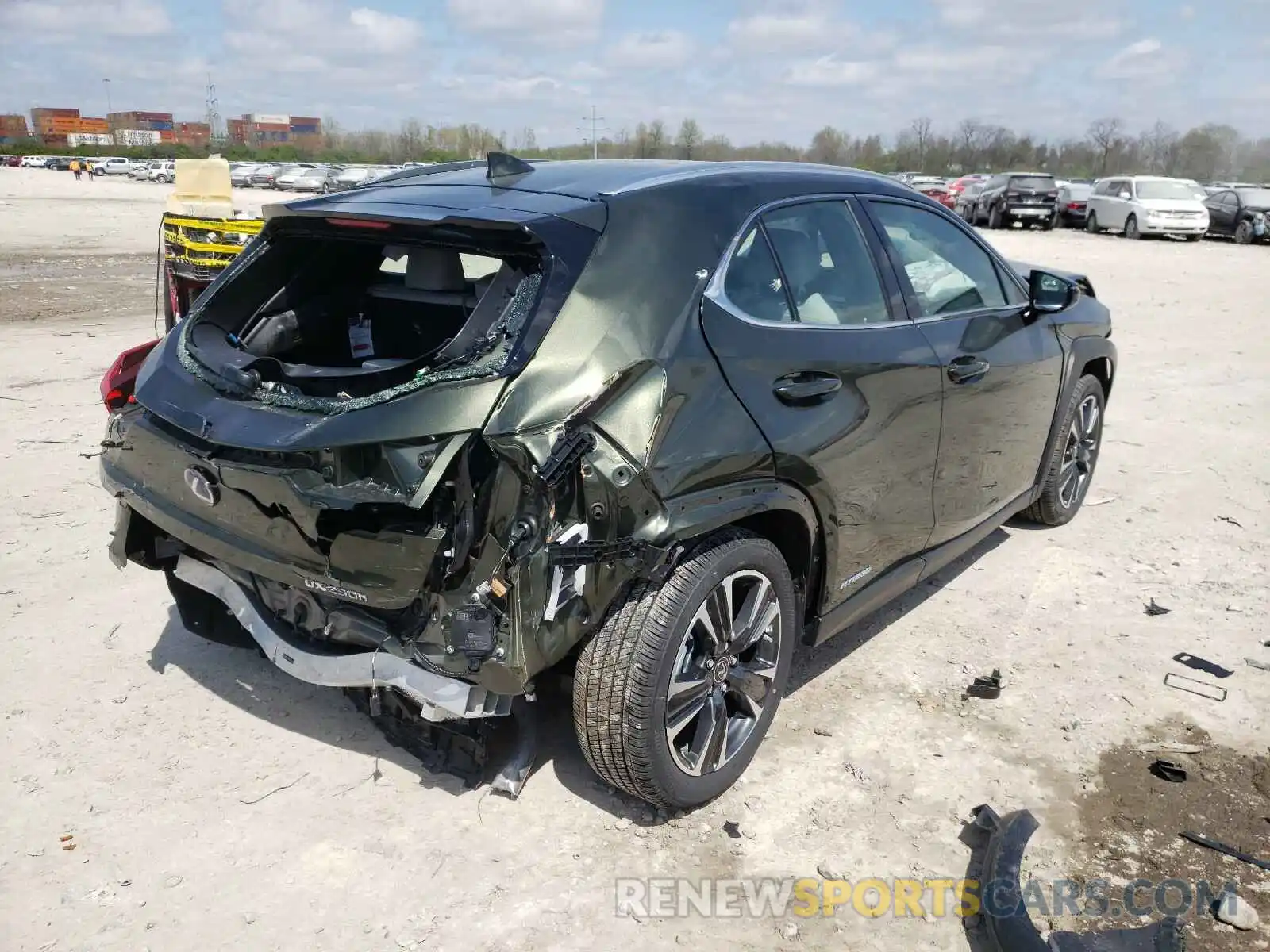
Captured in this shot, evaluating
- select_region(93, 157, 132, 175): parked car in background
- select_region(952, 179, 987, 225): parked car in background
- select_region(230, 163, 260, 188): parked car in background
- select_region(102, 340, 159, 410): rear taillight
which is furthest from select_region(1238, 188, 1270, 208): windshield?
select_region(93, 157, 132, 175): parked car in background

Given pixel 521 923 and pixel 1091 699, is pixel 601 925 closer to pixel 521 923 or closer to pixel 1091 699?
pixel 521 923

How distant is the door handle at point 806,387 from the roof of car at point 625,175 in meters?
0.71

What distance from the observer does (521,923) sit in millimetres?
2625

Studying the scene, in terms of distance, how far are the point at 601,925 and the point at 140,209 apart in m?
37.1

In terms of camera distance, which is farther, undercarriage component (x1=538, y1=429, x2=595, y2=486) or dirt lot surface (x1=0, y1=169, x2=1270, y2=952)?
dirt lot surface (x1=0, y1=169, x2=1270, y2=952)

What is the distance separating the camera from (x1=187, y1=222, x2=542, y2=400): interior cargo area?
299cm

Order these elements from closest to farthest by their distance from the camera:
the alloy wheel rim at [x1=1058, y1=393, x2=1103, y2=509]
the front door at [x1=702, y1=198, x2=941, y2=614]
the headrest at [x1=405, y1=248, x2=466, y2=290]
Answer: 1. the front door at [x1=702, y1=198, x2=941, y2=614]
2. the headrest at [x1=405, y1=248, x2=466, y2=290]
3. the alloy wheel rim at [x1=1058, y1=393, x2=1103, y2=509]

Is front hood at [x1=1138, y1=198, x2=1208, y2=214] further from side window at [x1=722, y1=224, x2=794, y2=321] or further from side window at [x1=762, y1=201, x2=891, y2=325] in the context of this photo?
side window at [x1=722, y1=224, x2=794, y2=321]

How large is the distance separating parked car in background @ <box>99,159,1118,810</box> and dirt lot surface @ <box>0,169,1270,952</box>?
224 mm

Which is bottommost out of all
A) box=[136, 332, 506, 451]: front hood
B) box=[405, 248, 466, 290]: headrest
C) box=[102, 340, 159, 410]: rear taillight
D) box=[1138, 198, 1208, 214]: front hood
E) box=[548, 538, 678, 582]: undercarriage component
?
box=[548, 538, 678, 582]: undercarriage component

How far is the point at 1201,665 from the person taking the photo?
4.08 m

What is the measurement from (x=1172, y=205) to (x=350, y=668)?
29008mm

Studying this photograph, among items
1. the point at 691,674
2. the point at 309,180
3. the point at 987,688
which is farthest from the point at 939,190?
the point at 691,674

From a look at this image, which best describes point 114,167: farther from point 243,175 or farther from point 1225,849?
point 1225,849
